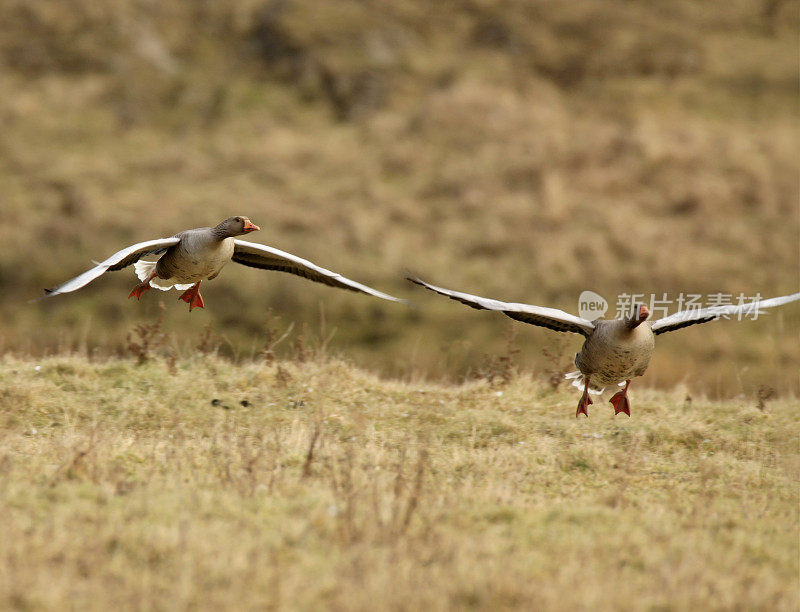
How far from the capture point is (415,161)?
1214 inches

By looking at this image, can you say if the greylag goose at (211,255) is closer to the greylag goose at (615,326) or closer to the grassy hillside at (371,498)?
the greylag goose at (615,326)

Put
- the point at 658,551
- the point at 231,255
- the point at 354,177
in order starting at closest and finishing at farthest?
the point at 658,551 → the point at 231,255 → the point at 354,177

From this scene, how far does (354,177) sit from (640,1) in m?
20.9

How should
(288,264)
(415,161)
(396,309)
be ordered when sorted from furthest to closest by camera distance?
1. (415,161)
2. (396,309)
3. (288,264)

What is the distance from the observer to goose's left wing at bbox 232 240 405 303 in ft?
30.2

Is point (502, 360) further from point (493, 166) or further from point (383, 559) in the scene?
point (493, 166)

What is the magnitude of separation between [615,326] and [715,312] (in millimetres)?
890

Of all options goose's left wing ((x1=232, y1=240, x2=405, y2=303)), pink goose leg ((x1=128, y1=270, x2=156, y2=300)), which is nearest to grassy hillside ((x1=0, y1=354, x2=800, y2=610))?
pink goose leg ((x1=128, y1=270, x2=156, y2=300))

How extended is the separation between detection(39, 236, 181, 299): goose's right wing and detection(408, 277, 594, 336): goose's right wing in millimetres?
2262

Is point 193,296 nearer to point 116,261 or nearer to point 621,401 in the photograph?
point 116,261

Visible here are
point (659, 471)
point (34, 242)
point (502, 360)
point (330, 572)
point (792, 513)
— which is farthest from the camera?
point (34, 242)

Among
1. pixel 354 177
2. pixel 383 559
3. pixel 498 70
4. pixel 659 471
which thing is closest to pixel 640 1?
pixel 498 70

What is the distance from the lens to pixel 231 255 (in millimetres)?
9695

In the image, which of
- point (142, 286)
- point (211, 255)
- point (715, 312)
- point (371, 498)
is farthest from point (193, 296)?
point (715, 312)
